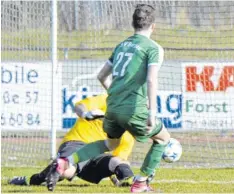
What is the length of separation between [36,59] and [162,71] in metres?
1.96

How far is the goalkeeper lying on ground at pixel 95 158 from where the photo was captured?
9500 mm

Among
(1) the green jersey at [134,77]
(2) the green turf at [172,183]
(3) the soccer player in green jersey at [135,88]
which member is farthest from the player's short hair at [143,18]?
(2) the green turf at [172,183]

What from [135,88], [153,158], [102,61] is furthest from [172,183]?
[102,61]

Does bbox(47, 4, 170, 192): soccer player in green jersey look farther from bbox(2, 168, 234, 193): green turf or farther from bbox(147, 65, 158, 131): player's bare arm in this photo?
bbox(2, 168, 234, 193): green turf

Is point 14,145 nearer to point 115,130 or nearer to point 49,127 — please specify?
point 49,127

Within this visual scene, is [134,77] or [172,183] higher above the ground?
[134,77]

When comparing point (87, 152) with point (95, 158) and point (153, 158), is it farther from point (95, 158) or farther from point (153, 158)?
point (95, 158)

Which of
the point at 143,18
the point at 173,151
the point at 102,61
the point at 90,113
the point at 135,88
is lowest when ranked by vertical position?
the point at 173,151

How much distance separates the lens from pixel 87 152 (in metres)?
9.00

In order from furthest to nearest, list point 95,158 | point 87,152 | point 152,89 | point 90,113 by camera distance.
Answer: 1. point 95,158
2. point 90,113
3. point 87,152
4. point 152,89

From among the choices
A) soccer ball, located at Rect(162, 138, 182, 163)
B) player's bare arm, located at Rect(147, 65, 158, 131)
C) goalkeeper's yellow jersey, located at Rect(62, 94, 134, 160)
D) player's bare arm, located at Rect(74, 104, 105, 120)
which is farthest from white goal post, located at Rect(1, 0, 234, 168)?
player's bare arm, located at Rect(147, 65, 158, 131)

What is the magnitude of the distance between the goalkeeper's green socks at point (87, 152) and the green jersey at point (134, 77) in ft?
1.59

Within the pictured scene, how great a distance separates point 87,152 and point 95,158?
0.79 m

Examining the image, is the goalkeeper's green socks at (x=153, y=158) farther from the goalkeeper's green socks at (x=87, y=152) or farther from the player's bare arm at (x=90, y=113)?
the player's bare arm at (x=90, y=113)
